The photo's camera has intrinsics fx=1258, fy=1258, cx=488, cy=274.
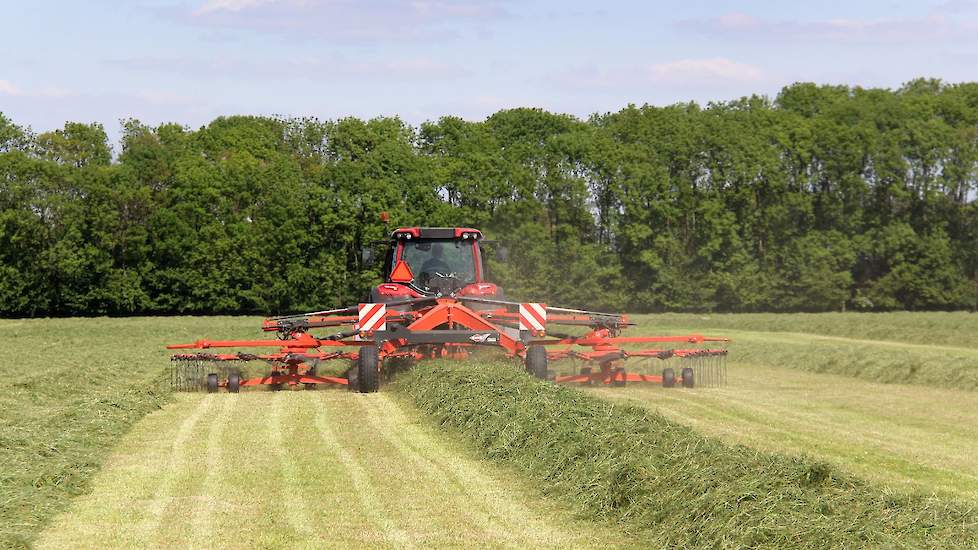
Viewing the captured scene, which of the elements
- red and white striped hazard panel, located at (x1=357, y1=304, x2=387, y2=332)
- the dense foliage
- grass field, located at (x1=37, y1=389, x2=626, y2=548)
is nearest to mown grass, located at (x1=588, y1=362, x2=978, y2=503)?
grass field, located at (x1=37, y1=389, x2=626, y2=548)

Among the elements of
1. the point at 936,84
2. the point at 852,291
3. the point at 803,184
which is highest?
the point at 936,84

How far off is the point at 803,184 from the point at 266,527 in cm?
5821

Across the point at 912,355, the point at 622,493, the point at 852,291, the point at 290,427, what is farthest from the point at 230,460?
the point at 852,291

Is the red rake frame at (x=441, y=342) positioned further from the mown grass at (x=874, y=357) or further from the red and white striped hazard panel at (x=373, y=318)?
the mown grass at (x=874, y=357)

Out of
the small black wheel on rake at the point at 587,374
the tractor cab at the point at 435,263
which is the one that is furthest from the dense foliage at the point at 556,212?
the small black wheel on rake at the point at 587,374

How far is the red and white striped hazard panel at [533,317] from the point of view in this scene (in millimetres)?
19344

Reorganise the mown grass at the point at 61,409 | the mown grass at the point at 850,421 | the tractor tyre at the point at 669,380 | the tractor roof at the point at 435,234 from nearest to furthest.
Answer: the mown grass at the point at 61,409
the mown grass at the point at 850,421
the tractor tyre at the point at 669,380
the tractor roof at the point at 435,234

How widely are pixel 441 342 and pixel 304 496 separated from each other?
8.67m

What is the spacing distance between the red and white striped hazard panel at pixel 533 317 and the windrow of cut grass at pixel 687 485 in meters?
5.89

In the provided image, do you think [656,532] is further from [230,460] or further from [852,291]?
[852,291]

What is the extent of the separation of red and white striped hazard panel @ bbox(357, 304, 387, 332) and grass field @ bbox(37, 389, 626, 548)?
190 inches

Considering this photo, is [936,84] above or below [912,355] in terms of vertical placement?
above

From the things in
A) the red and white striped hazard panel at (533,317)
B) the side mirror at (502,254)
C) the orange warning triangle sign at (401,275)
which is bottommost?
the red and white striped hazard panel at (533,317)

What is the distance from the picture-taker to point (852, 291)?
6244 centimetres
